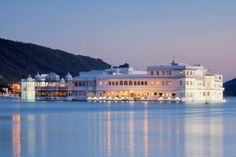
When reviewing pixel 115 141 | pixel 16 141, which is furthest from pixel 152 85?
pixel 16 141

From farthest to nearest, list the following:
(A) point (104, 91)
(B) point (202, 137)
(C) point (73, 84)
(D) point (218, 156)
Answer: (C) point (73, 84)
(A) point (104, 91)
(B) point (202, 137)
(D) point (218, 156)

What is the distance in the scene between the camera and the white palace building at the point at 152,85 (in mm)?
105688

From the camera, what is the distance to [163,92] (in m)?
108

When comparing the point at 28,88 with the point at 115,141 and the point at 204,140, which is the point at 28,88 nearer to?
the point at 115,141

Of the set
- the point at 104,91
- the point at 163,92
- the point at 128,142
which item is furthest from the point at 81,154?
the point at 104,91

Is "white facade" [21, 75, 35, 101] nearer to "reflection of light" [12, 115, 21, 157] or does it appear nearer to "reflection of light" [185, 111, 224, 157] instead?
"reflection of light" [185, 111, 224, 157]

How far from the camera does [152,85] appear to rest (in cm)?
10850

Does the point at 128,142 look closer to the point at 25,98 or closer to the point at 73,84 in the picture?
the point at 73,84

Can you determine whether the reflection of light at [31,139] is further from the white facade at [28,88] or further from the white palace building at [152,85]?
the white facade at [28,88]

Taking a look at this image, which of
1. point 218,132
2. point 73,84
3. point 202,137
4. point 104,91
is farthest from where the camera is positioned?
point 73,84

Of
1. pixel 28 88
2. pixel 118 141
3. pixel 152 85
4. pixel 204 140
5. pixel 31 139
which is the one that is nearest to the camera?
pixel 118 141

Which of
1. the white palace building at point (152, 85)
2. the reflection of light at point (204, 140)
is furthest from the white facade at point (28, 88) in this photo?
the reflection of light at point (204, 140)

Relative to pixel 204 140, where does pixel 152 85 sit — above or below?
above

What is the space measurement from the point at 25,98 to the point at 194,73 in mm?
46807
